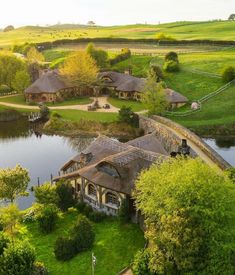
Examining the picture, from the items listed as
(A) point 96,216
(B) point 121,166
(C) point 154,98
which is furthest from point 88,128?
(A) point 96,216

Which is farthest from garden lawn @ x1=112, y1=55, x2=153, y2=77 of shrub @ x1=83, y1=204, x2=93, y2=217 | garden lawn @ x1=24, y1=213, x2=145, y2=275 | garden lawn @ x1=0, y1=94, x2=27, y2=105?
garden lawn @ x1=24, y1=213, x2=145, y2=275

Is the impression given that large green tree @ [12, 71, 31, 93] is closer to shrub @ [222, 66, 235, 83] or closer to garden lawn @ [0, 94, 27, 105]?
garden lawn @ [0, 94, 27, 105]

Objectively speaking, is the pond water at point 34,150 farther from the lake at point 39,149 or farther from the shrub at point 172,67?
the shrub at point 172,67

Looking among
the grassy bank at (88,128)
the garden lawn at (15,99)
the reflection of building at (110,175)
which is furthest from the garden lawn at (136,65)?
the reflection of building at (110,175)

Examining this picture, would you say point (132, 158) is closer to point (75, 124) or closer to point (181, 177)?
point (181, 177)

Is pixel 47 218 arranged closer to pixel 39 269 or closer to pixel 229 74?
pixel 39 269
